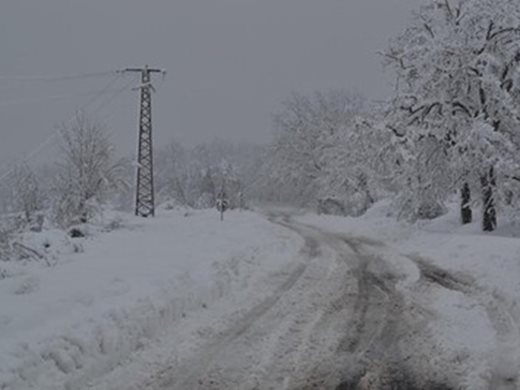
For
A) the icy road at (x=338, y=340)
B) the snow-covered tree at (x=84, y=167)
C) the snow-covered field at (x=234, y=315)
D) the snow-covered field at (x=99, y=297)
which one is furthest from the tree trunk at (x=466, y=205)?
the snow-covered tree at (x=84, y=167)

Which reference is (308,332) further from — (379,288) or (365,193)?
(365,193)

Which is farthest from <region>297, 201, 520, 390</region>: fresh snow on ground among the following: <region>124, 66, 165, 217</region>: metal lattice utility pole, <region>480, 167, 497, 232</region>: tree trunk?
<region>124, 66, 165, 217</region>: metal lattice utility pole

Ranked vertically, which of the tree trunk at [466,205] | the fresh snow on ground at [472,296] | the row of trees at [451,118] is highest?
the row of trees at [451,118]

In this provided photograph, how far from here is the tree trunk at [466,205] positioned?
2462 cm

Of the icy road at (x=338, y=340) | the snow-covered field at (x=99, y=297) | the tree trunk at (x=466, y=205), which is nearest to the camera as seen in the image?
the icy road at (x=338, y=340)

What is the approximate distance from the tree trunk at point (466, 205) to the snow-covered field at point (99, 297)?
10.1 meters

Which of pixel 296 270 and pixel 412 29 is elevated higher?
pixel 412 29

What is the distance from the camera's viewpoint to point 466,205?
24.4 metres

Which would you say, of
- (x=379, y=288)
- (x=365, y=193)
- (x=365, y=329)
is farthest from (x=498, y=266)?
(x=365, y=193)

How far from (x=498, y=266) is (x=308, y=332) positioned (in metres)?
6.39

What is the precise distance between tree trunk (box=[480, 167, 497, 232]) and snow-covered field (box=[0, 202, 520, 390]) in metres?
5.59

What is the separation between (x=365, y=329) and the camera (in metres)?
9.16

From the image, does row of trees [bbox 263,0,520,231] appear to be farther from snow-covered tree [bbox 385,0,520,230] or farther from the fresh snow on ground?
the fresh snow on ground

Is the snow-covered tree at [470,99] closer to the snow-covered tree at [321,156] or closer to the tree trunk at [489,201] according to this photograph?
the tree trunk at [489,201]
